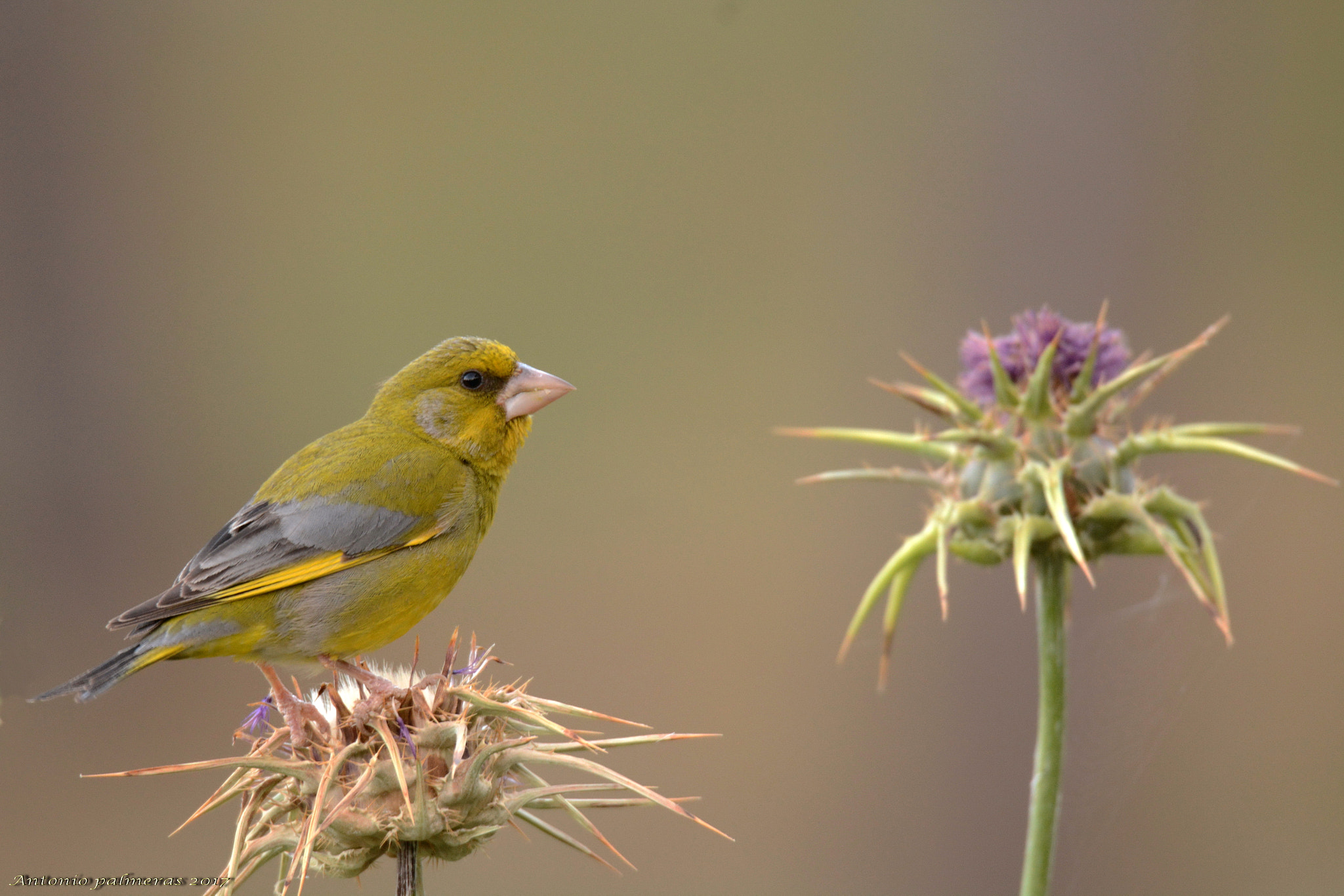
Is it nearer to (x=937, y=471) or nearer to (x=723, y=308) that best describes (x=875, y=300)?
(x=723, y=308)

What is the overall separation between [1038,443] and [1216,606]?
0.97 metres

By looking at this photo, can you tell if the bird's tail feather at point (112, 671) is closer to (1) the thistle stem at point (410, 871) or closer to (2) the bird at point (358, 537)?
(2) the bird at point (358, 537)

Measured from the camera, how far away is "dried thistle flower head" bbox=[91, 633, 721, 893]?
3.36m

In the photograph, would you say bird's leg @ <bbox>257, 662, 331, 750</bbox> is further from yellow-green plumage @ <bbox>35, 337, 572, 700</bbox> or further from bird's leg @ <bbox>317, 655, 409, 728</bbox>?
yellow-green plumage @ <bbox>35, 337, 572, 700</bbox>

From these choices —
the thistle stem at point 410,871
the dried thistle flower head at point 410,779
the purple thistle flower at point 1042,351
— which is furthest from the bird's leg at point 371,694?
the purple thistle flower at point 1042,351

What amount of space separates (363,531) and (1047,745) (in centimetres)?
250

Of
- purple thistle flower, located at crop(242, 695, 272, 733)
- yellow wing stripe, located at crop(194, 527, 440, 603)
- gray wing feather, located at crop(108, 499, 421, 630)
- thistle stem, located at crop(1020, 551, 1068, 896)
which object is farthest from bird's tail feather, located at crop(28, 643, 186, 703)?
thistle stem, located at crop(1020, 551, 1068, 896)

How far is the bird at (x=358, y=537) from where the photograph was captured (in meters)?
4.14

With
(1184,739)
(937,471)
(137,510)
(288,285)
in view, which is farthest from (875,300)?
(937,471)

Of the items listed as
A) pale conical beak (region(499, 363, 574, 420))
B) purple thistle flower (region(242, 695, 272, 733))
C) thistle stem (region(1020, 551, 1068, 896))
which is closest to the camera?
purple thistle flower (region(242, 695, 272, 733))

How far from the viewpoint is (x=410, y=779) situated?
347cm

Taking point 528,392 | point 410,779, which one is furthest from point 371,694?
point 528,392

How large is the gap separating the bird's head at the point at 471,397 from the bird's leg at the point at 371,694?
4.94 ft

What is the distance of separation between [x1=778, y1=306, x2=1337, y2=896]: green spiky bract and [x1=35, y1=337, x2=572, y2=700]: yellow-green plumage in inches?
50.4
